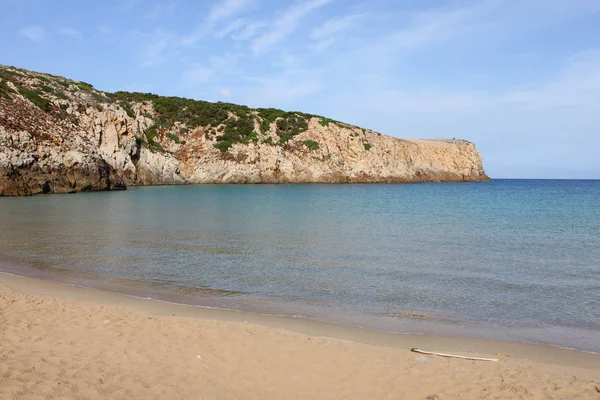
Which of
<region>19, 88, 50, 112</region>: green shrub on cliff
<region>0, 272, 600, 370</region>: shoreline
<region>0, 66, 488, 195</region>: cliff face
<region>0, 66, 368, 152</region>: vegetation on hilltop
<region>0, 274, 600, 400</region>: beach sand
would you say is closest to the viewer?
<region>0, 274, 600, 400</region>: beach sand

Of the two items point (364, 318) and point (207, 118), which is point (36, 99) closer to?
point (207, 118)

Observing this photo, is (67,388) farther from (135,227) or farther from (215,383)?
(135,227)

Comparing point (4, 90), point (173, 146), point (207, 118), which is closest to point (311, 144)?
point (207, 118)

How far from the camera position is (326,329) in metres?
7.49

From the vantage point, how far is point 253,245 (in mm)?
15523

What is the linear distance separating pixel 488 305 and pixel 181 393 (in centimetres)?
652

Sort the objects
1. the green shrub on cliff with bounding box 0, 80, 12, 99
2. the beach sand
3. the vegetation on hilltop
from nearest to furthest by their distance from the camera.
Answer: the beach sand
the green shrub on cliff with bounding box 0, 80, 12, 99
the vegetation on hilltop

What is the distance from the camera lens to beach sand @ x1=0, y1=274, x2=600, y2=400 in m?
4.99

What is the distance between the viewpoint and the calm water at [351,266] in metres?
8.36

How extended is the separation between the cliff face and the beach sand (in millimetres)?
35621

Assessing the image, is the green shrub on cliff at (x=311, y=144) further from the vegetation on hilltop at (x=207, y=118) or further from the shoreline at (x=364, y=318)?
the shoreline at (x=364, y=318)

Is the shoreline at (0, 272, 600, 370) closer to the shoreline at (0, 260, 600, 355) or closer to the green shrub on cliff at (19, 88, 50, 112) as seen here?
the shoreline at (0, 260, 600, 355)

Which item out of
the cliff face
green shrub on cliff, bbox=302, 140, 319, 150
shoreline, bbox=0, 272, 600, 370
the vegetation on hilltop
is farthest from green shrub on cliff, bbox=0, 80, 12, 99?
green shrub on cliff, bbox=302, 140, 319, 150

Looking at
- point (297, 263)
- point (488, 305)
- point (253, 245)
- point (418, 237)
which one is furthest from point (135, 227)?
point (488, 305)
